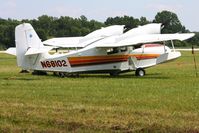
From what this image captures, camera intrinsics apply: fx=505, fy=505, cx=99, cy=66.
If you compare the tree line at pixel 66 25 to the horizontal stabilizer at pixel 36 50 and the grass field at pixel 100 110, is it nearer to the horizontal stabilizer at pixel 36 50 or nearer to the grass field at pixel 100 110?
the horizontal stabilizer at pixel 36 50

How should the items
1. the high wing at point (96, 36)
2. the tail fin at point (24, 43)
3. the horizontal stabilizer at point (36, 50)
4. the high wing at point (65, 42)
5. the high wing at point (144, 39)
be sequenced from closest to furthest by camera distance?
1. the high wing at point (144, 39)
2. the horizontal stabilizer at point (36, 50)
3. the tail fin at point (24, 43)
4. the high wing at point (96, 36)
5. the high wing at point (65, 42)

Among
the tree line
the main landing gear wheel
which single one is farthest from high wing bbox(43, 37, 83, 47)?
the tree line

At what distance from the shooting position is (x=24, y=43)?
26.6 m

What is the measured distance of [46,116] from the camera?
10.5m

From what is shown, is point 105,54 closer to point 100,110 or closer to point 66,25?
point 100,110

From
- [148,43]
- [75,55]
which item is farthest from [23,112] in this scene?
[148,43]

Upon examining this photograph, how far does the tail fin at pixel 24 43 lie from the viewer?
2656 cm

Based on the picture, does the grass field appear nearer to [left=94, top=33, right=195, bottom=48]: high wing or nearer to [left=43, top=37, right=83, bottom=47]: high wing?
[left=94, top=33, right=195, bottom=48]: high wing

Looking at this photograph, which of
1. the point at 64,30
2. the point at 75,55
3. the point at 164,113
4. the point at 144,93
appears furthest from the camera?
the point at 64,30

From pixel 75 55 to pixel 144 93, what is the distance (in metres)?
10.6

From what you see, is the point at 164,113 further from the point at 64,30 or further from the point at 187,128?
the point at 64,30

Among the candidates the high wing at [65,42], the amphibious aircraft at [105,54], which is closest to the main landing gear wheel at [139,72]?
the amphibious aircraft at [105,54]

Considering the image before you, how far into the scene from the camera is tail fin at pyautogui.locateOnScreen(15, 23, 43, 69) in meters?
26.6

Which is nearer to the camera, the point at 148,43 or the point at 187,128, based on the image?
the point at 187,128
